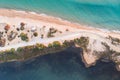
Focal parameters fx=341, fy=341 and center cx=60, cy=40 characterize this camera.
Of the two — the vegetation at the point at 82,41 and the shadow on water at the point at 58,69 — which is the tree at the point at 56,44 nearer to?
the shadow on water at the point at 58,69

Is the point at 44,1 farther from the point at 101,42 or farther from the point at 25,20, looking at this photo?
the point at 101,42

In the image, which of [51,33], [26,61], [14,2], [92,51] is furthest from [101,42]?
[14,2]

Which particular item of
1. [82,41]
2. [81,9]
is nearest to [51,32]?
[82,41]

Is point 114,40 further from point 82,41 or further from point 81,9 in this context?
point 81,9

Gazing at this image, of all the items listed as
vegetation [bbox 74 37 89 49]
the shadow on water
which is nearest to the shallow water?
vegetation [bbox 74 37 89 49]

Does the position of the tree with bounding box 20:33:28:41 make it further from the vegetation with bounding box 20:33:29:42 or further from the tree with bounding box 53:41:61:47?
the tree with bounding box 53:41:61:47

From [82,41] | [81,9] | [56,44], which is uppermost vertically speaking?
[81,9]

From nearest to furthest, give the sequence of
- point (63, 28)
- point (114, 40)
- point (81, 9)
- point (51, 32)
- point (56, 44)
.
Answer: point (56, 44), point (114, 40), point (51, 32), point (63, 28), point (81, 9)
